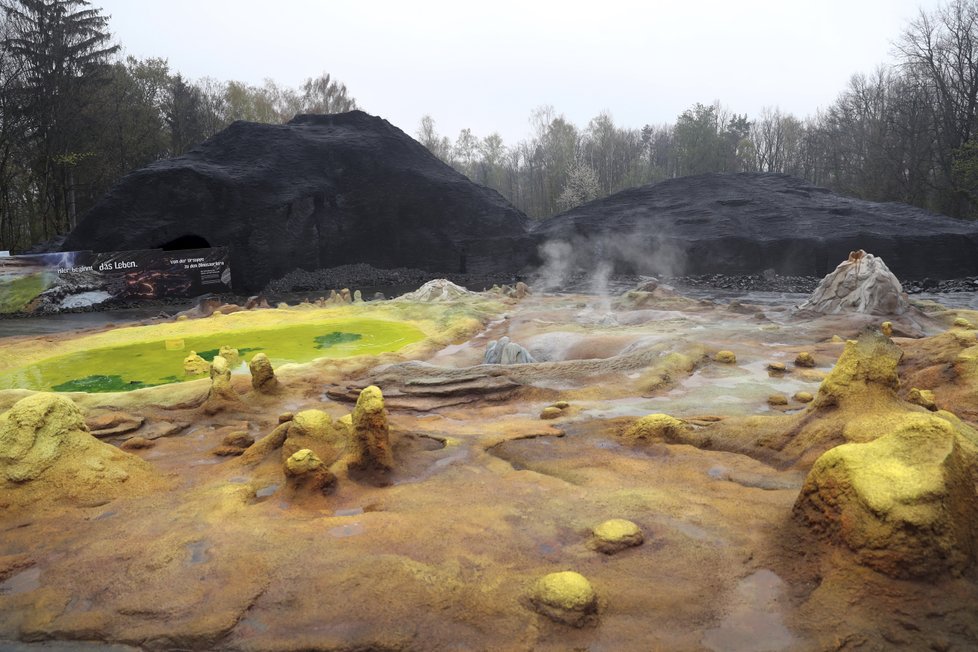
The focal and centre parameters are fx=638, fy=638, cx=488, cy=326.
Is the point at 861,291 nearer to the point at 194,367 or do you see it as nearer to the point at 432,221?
the point at 194,367

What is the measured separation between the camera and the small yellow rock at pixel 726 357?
25.0ft

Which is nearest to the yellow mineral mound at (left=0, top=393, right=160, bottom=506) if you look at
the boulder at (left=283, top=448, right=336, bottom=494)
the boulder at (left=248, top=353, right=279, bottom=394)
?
the boulder at (left=283, top=448, right=336, bottom=494)

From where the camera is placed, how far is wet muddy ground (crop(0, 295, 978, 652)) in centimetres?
263

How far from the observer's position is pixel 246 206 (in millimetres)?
23359

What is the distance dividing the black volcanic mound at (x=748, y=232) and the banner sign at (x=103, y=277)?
13427 millimetres

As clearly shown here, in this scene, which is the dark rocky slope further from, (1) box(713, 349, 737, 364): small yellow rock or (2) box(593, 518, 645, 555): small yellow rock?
(2) box(593, 518, 645, 555): small yellow rock

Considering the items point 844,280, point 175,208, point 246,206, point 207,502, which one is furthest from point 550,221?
point 207,502

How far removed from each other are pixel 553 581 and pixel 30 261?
18.4 meters

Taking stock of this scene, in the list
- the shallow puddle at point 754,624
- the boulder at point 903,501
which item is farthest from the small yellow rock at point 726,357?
the shallow puddle at point 754,624

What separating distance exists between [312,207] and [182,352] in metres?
15.8

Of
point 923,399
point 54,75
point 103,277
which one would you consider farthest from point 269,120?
point 923,399

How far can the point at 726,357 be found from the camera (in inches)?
300

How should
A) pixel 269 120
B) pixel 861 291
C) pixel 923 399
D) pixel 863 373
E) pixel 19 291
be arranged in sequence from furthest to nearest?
pixel 269 120 < pixel 19 291 < pixel 861 291 < pixel 923 399 < pixel 863 373

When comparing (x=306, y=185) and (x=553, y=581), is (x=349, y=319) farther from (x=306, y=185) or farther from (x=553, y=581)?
(x=306, y=185)
